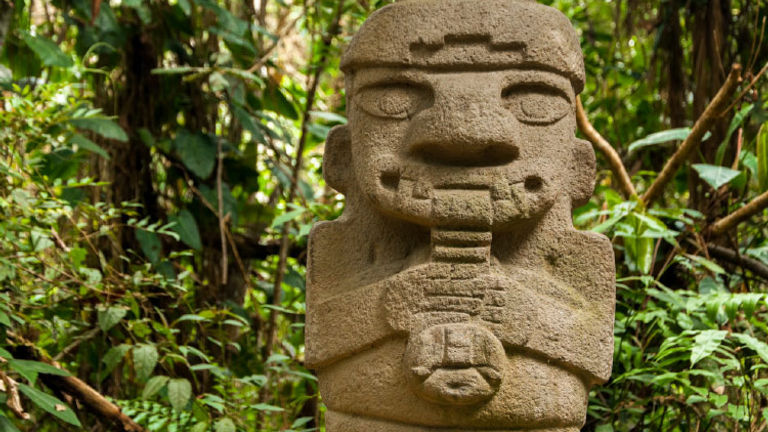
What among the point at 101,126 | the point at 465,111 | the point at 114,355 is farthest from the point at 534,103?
the point at 101,126

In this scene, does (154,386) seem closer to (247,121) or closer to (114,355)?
(114,355)

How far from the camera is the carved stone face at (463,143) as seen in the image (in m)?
2.45

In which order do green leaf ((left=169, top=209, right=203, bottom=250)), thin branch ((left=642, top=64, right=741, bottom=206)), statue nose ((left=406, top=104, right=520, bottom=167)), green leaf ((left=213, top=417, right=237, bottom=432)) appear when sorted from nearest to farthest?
statue nose ((left=406, top=104, right=520, bottom=167))
green leaf ((left=213, top=417, right=237, bottom=432))
thin branch ((left=642, top=64, right=741, bottom=206))
green leaf ((left=169, top=209, right=203, bottom=250))

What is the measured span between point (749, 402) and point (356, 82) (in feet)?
6.45

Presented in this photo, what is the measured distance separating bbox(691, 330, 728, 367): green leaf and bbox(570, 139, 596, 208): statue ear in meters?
0.71

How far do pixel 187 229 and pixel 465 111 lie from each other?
2.14 m

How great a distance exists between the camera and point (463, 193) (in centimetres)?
247

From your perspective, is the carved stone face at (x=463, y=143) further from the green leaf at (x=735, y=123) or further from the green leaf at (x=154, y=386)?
the green leaf at (x=735, y=123)

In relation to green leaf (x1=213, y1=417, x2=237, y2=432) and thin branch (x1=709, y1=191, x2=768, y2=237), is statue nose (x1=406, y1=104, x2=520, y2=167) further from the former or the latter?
thin branch (x1=709, y1=191, x2=768, y2=237)

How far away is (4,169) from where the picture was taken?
9.95 ft

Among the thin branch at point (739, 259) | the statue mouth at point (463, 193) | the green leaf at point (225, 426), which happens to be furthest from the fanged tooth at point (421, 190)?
the thin branch at point (739, 259)

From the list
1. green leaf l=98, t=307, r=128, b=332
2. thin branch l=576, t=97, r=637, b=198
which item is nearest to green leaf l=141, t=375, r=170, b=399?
green leaf l=98, t=307, r=128, b=332

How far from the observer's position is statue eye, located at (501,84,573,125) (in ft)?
8.39

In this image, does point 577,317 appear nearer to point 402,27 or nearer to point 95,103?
point 402,27
